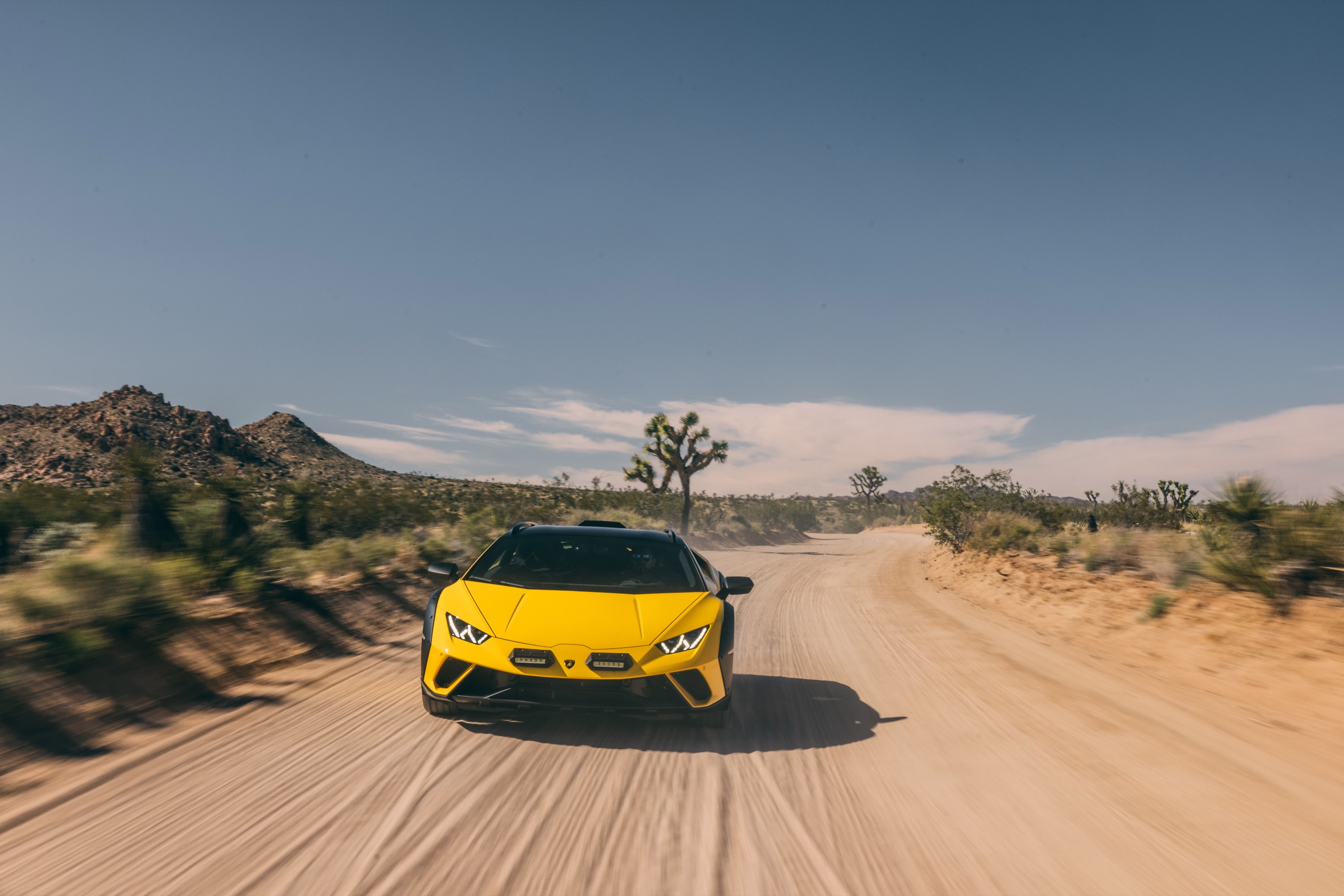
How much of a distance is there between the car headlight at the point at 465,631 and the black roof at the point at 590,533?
4.70ft

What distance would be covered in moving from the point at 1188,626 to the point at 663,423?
108 feet

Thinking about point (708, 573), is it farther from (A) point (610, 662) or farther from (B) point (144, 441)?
(B) point (144, 441)

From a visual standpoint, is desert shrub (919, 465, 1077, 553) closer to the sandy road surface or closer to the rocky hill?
the sandy road surface

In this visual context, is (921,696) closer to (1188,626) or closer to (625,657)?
(625,657)

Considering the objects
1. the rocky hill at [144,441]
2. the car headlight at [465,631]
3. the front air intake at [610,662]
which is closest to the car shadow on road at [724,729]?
the front air intake at [610,662]

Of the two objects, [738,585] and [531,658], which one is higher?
[738,585]

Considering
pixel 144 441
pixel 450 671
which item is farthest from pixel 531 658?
pixel 144 441

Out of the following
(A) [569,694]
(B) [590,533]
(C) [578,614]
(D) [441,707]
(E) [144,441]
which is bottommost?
(D) [441,707]

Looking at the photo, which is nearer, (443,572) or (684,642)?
(684,642)

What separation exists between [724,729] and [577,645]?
1.35 m

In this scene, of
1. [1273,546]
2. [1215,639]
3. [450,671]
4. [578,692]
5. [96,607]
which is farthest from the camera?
[1273,546]

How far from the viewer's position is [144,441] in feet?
99.2

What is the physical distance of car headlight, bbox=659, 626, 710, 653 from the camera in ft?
14.1

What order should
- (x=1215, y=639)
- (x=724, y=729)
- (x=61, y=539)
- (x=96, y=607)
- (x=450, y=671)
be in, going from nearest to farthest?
(x=450, y=671)
(x=724, y=729)
(x=96, y=607)
(x=1215, y=639)
(x=61, y=539)
